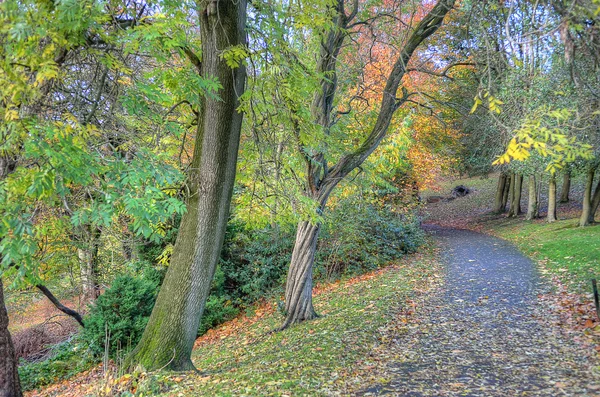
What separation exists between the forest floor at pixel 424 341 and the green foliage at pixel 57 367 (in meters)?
0.68

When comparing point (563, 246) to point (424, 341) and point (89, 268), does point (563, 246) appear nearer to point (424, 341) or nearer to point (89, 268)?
point (424, 341)

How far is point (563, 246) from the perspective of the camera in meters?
12.0

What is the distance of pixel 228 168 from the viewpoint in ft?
17.1

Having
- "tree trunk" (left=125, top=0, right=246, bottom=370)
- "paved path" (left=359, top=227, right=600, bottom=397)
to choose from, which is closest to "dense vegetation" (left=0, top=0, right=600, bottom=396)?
"tree trunk" (left=125, top=0, right=246, bottom=370)

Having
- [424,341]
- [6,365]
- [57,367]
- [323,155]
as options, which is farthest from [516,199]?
[6,365]

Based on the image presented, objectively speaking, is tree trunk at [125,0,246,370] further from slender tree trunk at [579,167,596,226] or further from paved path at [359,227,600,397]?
slender tree trunk at [579,167,596,226]

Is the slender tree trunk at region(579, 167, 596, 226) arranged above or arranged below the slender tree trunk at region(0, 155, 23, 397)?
above

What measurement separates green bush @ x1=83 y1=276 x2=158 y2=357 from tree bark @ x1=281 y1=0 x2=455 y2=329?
3.75 metres

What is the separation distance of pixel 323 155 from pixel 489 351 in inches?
163

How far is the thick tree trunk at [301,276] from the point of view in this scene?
24.5 ft

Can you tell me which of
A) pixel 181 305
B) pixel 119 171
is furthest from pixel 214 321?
pixel 119 171

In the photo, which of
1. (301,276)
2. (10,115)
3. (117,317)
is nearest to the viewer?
(10,115)

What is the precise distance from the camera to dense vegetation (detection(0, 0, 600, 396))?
352 centimetres

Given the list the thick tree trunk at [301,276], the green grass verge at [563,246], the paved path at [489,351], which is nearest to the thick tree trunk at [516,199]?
the green grass verge at [563,246]
